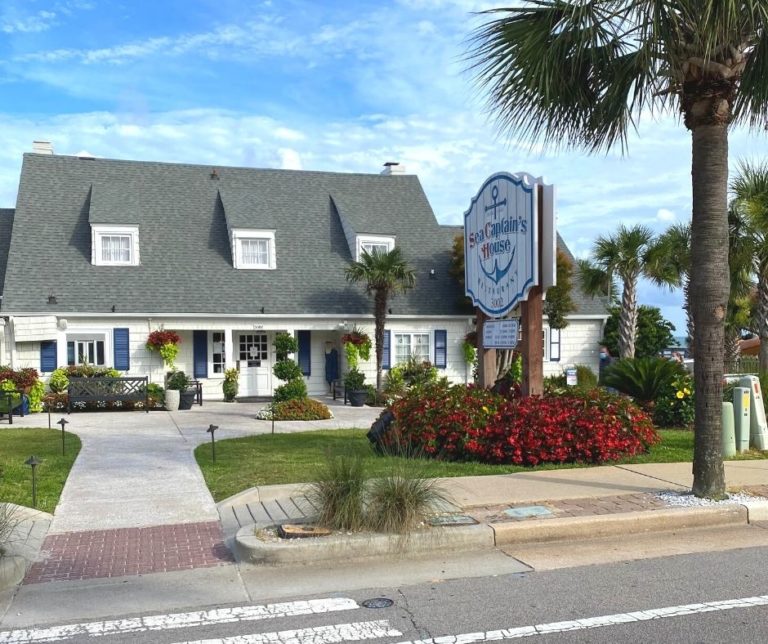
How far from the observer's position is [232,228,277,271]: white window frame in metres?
24.3

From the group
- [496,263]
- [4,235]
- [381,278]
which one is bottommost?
[496,263]

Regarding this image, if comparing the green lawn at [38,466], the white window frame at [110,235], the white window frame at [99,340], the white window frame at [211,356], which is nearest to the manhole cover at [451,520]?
the green lawn at [38,466]

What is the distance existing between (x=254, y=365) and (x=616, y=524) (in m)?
18.0

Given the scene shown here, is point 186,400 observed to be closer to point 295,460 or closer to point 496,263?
point 295,460

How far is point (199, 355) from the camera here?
76.5ft

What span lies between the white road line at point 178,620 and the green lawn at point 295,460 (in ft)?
6.40

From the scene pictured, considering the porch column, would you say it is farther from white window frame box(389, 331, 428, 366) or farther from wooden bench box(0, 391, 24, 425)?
wooden bench box(0, 391, 24, 425)

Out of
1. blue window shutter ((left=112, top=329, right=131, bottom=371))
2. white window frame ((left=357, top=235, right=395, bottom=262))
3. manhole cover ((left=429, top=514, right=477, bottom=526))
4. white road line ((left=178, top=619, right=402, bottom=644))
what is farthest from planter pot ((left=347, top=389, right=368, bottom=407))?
white road line ((left=178, top=619, right=402, bottom=644))

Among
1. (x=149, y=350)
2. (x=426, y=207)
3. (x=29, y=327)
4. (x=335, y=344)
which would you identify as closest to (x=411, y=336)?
(x=335, y=344)

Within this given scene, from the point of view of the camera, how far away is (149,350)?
874 inches

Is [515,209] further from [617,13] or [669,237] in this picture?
[669,237]

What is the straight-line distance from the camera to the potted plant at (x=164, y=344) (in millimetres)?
21906

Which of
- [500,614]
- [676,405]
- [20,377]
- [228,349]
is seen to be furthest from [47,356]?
[500,614]

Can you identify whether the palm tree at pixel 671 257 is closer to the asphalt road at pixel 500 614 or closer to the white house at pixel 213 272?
the white house at pixel 213 272
